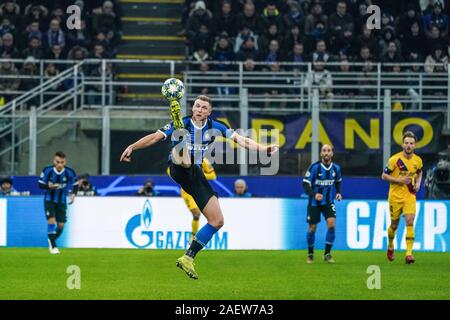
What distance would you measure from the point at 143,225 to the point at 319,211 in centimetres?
525

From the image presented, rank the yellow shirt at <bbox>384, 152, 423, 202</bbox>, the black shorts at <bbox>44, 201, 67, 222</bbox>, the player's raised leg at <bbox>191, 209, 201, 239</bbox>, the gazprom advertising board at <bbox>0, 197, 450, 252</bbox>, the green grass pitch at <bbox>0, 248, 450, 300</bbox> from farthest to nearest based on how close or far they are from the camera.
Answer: the gazprom advertising board at <bbox>0, 197, 450, 252</bbox> → the black shorts at <bbox>44, 201, 67, 222</bbox> → the player's raised leg at <bbox>191, 209, 201, 239</bbox> → the yellow shirt at <bbox>384, 152, 423, 202</bbox> → the green grass pitch at <bbox>0, 248, 450, 300</bbox>

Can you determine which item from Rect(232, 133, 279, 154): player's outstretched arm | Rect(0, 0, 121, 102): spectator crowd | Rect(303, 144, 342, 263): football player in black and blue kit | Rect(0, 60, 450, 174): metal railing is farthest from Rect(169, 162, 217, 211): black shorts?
Rect(0, 0, 121, 102): spectator crowd

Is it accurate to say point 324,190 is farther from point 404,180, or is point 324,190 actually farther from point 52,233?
point 52,233

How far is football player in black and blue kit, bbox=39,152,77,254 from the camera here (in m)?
21.7

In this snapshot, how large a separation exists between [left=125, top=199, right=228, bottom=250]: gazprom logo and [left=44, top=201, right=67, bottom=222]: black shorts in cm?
205

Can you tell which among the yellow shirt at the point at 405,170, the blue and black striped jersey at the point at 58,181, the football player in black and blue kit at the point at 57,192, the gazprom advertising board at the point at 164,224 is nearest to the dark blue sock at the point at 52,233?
the football player in black and blue kit at the point at 57,192

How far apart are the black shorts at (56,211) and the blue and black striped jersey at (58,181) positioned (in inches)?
3.2

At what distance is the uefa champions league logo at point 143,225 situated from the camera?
2359 cm

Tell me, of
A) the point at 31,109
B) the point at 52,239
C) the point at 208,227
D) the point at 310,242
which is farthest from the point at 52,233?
the point at 208,227

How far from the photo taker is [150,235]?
2361 centimetres

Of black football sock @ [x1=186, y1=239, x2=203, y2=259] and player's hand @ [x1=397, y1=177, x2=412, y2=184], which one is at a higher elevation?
player's hand @ [x1=397, y1=177, x2=412, y2=184]

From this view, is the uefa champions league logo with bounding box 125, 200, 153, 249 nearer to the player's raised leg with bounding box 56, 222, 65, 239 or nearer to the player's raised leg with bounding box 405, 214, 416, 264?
the player's raised leg with bounding box 56, 222, 65, 239
